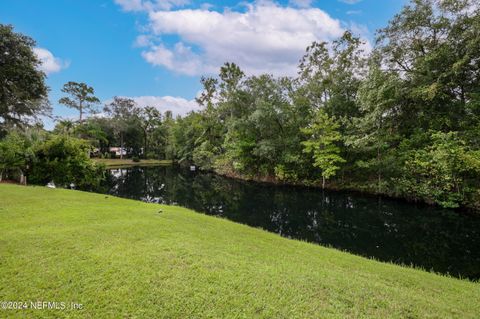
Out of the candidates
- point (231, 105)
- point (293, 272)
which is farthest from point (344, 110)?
point (293, 272)

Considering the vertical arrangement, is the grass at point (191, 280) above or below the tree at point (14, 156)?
below

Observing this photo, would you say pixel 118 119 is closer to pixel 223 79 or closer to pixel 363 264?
pixel 223 79

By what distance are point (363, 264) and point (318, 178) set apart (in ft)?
56.0

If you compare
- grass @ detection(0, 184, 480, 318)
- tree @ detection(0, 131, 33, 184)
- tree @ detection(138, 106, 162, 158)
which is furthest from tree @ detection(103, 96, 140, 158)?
grass @ detection(0, 184, 480, 318)

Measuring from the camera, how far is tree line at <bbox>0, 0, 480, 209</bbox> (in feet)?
43.0

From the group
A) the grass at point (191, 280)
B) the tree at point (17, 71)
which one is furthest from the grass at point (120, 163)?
the grass at point (191, 280)

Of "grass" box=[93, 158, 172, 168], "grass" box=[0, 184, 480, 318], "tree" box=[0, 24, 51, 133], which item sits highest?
"tree" box=[0, 24, 51, 133]

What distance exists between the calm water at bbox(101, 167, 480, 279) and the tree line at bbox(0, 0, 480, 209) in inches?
94.9

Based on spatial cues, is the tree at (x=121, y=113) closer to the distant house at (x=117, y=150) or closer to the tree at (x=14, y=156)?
the distant house at (x=117, y=150)

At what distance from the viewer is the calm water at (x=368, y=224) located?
23.8 feet

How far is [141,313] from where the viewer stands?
2504mm

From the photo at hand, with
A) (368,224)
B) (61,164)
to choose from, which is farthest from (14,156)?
(368,224)

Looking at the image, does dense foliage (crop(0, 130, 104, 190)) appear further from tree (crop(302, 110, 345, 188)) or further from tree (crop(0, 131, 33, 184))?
tree (crop(302, 110, 345, 188))

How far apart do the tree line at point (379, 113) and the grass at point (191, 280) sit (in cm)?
1200
